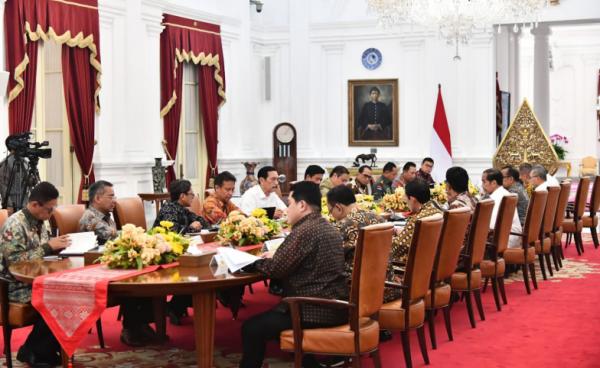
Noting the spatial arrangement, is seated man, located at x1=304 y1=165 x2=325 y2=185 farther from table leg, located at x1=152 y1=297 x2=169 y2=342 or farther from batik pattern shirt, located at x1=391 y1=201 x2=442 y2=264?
table leg, located at x1=152 y1=297 x2=169 y2=342

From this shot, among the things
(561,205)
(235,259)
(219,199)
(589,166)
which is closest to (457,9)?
(561,205)

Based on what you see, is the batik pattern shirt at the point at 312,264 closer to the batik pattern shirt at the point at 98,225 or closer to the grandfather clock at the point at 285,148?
the batik pattern shirt at the point at 98,225

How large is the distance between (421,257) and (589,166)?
21.3m

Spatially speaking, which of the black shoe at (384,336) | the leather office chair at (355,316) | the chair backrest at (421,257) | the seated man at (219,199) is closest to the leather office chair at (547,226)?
the black shoe at (384,336)

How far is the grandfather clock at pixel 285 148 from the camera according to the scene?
15.5 m

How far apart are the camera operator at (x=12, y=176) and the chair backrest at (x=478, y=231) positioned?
4.74 meters

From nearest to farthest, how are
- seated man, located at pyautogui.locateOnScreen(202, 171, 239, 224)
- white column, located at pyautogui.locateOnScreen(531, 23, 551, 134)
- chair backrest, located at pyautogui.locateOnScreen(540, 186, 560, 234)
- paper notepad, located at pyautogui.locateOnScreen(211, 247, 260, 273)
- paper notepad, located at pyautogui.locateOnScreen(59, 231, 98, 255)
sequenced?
paper notepad, located at pyautogui.locateOnScreen(211, 247, 260, 273)
paper notepad, located at pyautogui.locateOnScreen(59, 231, 98, 255)
seated man, located at pyautogui.locateOnScreen(202, 171, 239, 224)
chair backrest, located at pyautogui.locateOnScreen(540, 186, 560, 234)
white column, located at pyautogui.locateOnScreen(531, 23, 551, 134)

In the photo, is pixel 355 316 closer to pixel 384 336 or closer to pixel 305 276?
pixel 305 276

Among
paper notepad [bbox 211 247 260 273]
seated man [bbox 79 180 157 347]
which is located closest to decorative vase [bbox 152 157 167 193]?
seated man [bbox 79 180 157 347]

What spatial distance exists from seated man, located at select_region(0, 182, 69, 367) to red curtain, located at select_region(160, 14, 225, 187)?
24.8ft

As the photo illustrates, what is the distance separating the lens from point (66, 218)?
6.38 meters

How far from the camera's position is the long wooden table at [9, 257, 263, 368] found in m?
4.36

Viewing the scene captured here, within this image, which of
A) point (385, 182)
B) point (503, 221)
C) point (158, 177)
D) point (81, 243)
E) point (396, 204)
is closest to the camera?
point (81, 243)

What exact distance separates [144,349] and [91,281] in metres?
1.50
